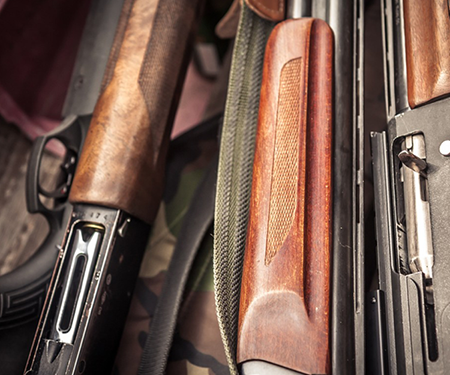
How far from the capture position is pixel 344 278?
0.61 m

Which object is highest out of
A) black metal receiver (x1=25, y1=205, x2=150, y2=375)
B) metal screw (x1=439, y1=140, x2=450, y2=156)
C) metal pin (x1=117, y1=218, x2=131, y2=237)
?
metal screw (x1=439, y1=140, x2=450, y2=156)

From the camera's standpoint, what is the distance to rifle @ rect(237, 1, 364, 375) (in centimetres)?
57

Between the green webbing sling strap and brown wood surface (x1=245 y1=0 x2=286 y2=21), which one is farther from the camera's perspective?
brown wood surface (x1=245 y1=0 x2=286 y2=21)

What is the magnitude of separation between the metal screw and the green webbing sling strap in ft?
0.95

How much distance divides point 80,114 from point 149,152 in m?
0.19

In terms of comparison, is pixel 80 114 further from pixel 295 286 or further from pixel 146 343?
pixel 295 286

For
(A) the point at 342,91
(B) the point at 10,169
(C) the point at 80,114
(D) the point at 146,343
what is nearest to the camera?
(A) the point at 342,91

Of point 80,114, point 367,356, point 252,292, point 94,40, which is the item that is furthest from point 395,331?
point 94,40

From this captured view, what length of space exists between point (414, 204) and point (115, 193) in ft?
1.60

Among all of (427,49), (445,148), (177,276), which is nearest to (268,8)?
(427,49)

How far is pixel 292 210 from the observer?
62 cm

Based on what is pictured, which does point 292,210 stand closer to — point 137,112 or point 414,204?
point 414,204

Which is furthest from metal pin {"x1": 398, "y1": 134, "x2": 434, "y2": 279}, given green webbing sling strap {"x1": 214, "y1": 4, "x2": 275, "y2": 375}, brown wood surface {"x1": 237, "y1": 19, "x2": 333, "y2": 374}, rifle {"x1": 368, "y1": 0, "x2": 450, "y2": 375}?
green webbing sling strap {"x1": 214, "y1": 4, "x2": 275, "y2": 375}

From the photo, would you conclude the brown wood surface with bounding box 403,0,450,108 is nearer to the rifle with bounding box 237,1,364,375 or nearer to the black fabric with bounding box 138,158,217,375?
the rifle with bounding box 237,1,364,375
